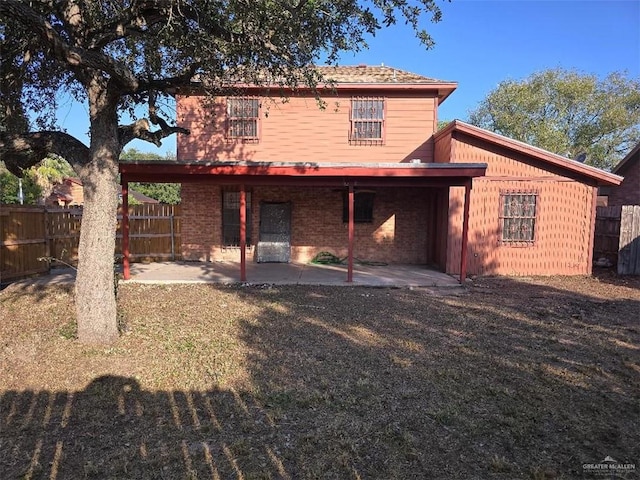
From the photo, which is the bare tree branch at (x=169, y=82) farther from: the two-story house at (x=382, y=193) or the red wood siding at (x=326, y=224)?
the red wood siding at (x=326, y=224)

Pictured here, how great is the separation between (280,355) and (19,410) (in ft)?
8.68

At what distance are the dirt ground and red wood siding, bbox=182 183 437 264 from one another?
5697 millimetres

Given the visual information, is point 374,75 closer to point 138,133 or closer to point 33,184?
point 138,133

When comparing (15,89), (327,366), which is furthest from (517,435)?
(15,89)

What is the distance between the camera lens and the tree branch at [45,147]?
5328mm

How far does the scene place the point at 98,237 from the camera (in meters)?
5.29

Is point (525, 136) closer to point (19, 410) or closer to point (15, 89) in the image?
point (15, 89)

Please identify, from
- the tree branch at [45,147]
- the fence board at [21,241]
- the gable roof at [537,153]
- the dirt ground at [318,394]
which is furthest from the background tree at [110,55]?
the gable roof at [537,153]

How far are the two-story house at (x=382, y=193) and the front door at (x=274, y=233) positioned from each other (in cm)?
3

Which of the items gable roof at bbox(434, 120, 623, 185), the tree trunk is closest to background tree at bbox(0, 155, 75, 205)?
the tree trunk

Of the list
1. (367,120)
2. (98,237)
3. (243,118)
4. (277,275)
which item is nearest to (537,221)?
(367,120)

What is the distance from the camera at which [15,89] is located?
685 centimetres

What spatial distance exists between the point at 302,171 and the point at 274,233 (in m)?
4.09

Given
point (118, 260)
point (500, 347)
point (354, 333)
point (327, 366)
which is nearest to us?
point (327, 366)
